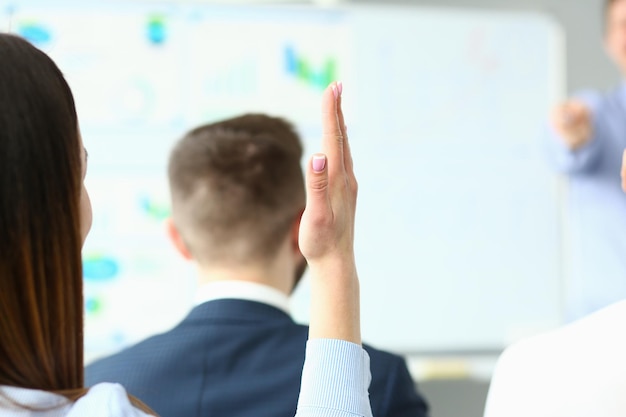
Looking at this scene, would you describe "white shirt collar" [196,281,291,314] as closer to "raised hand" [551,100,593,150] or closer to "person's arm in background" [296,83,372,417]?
"person's arm in background" [296,83,372,417]

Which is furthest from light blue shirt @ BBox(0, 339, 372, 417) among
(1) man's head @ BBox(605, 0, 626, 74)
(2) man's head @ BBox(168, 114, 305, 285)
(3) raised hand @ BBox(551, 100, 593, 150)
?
(1) man's head @ BBox(605, 0, 626, 74)

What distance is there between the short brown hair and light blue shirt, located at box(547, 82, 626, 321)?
138 centimetres

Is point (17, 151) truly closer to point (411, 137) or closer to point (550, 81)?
point (411, 137)

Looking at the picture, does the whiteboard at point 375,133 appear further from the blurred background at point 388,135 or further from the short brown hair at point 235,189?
the short brown hair at point 235,189

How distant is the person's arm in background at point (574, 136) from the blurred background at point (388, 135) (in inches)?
7.5

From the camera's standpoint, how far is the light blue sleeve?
708 mm

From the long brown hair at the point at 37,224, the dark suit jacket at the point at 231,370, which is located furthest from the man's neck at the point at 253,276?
the long brown hair at the point at 37,224

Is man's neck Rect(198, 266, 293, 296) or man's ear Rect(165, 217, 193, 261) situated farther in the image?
man's ear Rect(165, 217, 193, 261)

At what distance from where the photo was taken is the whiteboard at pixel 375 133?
2549mm

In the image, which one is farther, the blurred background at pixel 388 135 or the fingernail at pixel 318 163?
the blurred background at pixel 388 135

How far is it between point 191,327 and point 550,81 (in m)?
2.03

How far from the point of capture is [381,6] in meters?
2.76

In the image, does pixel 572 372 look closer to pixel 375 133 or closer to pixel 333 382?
pixel 333 382

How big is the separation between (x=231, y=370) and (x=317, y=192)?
Answer: 54cm
